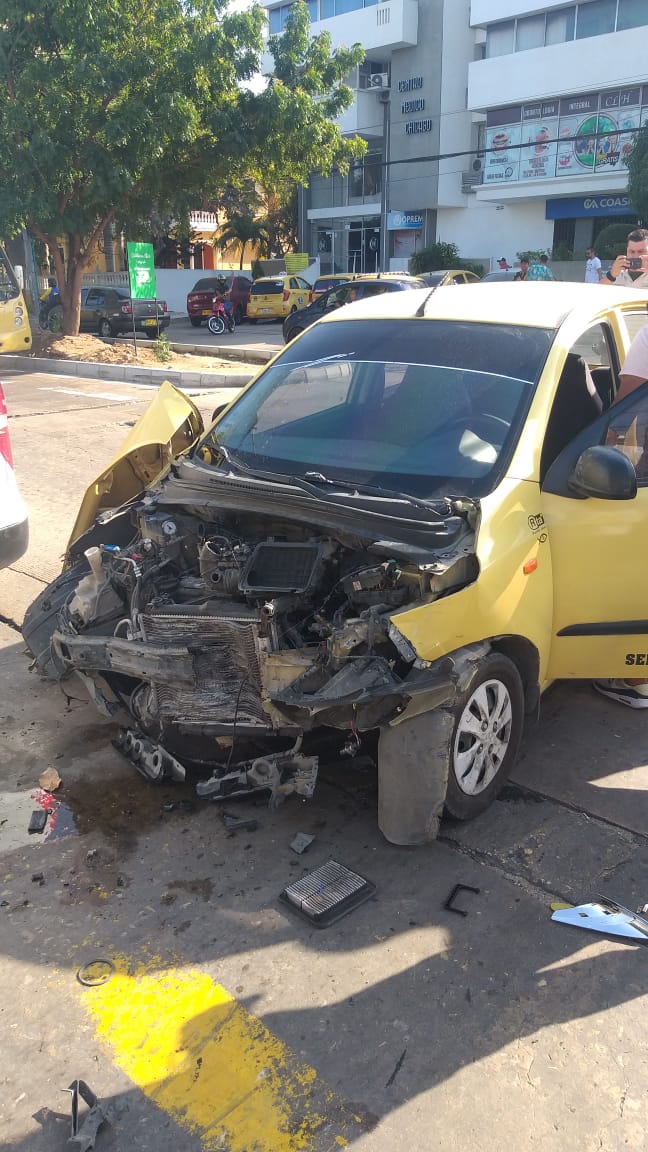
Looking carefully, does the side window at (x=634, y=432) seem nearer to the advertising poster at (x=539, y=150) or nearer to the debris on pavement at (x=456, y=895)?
the debris on pavement at (x=456, y=895)

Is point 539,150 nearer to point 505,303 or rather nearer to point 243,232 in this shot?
point 243,232

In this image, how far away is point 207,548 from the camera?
3432mm

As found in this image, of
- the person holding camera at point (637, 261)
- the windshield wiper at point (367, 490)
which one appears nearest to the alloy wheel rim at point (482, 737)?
the windshield wiper at point (367, 490)

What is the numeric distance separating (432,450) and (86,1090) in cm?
249

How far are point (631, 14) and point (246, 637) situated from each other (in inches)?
1458

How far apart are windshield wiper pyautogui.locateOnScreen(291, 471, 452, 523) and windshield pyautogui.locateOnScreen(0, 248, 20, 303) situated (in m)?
14.4

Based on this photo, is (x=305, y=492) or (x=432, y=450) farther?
(x=432, y=450)

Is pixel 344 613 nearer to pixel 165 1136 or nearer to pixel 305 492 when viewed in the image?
pixel 305 492

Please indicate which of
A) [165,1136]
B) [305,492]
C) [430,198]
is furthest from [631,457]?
[430,198]

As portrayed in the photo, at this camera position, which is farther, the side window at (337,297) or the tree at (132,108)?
the side window at (337,297)

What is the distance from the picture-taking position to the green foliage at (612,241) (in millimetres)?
28578

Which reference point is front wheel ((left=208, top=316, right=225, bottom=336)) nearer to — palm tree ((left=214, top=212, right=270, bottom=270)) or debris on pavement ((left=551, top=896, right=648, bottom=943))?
palm tree ((left=214, top=212, right=270, bottom=270))

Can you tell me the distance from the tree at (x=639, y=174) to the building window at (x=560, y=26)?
7.64 m

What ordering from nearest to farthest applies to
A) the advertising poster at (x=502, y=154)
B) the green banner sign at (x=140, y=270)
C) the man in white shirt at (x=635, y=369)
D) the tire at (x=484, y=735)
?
the tire at (x=484, y=735)
the man in white shirt at (x=635, y=369)
the green banner sign at (x=140, y=270)
the advertising poster at (x=502, y=154)
